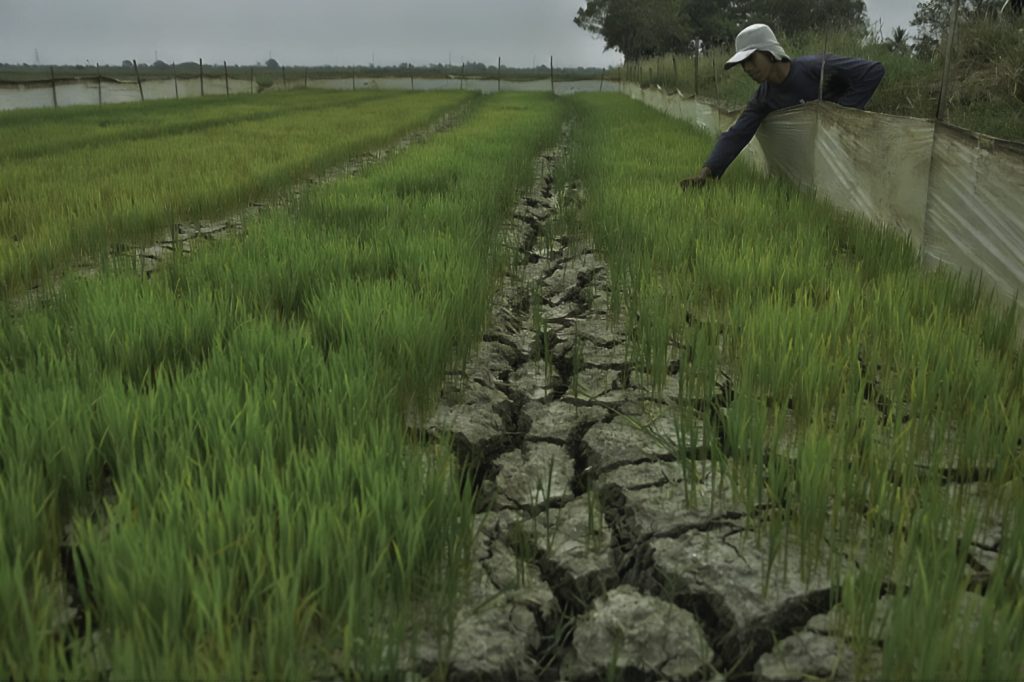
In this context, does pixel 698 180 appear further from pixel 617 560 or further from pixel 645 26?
pixel 645 26

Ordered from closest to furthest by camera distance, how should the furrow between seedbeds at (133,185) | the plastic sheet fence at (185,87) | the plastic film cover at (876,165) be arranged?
the plastic film cover at (876,165)
the furrow between seedbeds at (133,185)
the plastic sheet fence at (185,87)

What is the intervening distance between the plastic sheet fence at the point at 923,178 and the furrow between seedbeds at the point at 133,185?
122 inches

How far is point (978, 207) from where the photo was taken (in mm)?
2186

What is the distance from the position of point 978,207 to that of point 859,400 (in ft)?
3.88

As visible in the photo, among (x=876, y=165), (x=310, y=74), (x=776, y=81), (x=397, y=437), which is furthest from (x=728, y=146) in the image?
(x=310, y=74)

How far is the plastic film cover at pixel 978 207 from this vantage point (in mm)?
1982

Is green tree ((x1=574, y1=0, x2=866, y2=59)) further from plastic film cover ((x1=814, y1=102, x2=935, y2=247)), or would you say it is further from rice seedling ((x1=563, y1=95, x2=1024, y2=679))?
rice seedling ((x1=563, y1=95, x2=1024, y2=679))

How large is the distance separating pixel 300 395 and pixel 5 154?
20.1ft

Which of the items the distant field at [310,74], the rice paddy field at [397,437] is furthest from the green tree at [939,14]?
the distant field at [310,74]

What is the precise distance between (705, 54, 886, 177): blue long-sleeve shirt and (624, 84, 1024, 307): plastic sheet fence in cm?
13

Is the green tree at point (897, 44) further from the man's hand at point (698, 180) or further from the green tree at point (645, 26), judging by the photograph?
the green tree at point (645, 26)

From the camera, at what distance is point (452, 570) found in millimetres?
977

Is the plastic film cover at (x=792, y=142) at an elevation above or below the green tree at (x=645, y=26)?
below

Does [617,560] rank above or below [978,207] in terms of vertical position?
below
